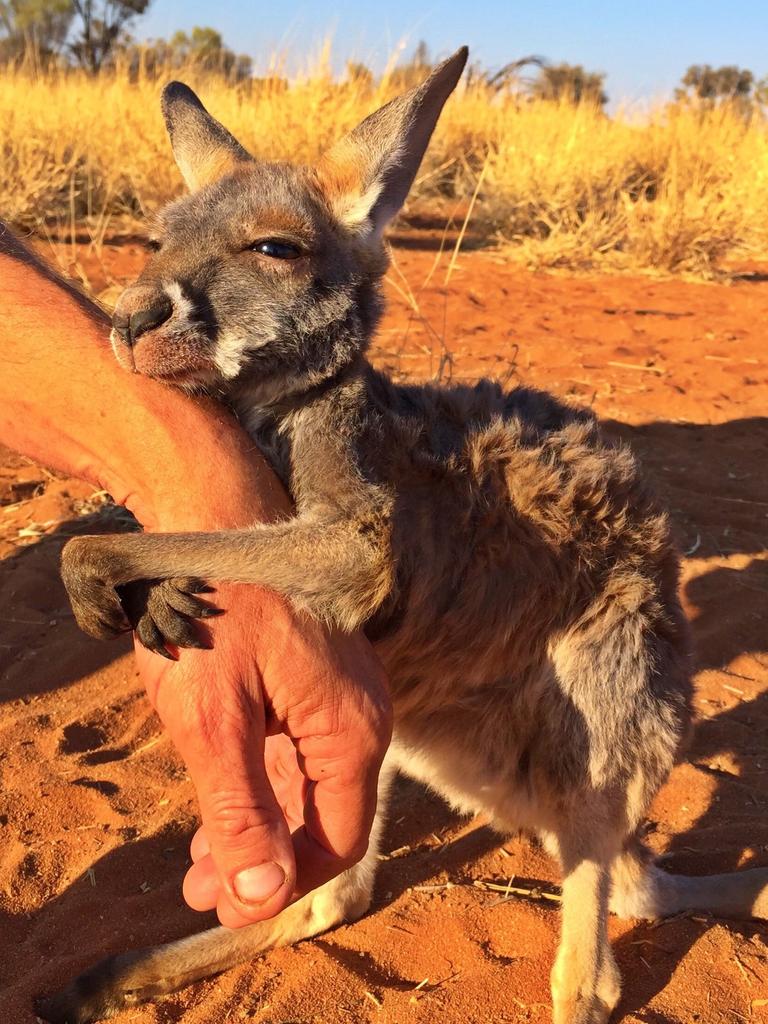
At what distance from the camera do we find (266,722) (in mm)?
2139

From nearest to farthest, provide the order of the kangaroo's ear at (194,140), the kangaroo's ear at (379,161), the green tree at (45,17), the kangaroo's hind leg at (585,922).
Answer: the kangaroo's hind leg at (585,922) < the kangaroo's ear at (379,161) < the kangaroo's ear at (194,140) < the green tree at (45,17)

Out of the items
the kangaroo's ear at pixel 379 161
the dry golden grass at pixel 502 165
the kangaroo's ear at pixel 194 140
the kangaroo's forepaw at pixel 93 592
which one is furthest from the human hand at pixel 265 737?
the dry golden grass at pixel 502 165

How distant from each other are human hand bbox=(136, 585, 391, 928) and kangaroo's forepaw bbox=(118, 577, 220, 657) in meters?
0.03

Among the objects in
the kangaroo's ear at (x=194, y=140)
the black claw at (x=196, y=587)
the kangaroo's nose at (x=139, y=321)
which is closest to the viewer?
the black claw at (x=196, y=587)

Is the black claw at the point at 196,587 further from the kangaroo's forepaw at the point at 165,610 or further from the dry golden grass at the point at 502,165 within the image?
the dry golden grass at the point at 502,165

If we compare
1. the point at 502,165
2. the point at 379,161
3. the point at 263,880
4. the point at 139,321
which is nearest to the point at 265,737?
the point at 263,880

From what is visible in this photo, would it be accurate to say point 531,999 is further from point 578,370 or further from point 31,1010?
point 578,370

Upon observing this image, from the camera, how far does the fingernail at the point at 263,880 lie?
201 cm

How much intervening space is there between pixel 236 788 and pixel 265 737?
0.56 ft

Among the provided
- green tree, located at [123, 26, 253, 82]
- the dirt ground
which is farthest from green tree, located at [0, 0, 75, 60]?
the dirt ground

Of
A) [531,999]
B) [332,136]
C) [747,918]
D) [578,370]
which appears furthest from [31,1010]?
[332,136]

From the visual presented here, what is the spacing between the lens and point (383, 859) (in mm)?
3238

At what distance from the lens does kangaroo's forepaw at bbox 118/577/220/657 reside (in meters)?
2.08

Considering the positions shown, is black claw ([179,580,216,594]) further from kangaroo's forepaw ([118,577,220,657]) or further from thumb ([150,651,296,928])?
thumb ([150,651,296,928])
